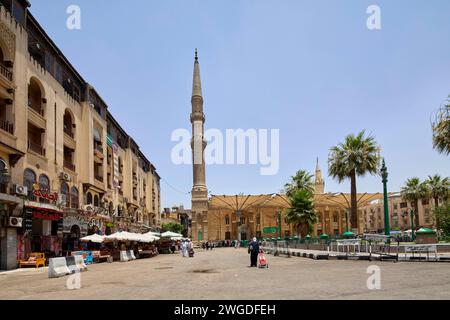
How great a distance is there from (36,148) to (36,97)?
12.8 ft

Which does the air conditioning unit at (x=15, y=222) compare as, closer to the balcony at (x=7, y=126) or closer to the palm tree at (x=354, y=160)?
the balcony at (x=7, y=126)

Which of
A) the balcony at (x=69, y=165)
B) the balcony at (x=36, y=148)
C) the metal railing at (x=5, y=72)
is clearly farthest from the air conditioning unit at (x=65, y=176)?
the metal railing at (x=5, y=72)

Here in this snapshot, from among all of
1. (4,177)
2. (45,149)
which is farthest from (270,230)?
(4,177)

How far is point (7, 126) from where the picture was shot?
84.6ft

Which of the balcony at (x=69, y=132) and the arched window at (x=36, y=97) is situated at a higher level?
the arched window at (x=36, y=97)

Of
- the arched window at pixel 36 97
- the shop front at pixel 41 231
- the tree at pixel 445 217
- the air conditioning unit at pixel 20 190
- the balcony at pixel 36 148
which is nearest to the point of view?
the air conditioning unit at pixel 20 190

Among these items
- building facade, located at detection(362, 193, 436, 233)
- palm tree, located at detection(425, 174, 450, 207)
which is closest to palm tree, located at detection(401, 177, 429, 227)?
palm tree, located at detection(425, 174, 450, 207)

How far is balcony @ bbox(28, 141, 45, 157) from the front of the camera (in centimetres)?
2947

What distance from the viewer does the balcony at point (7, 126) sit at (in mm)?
25275

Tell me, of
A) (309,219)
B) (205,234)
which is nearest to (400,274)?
(309,219)

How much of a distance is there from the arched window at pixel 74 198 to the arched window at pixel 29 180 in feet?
23.7

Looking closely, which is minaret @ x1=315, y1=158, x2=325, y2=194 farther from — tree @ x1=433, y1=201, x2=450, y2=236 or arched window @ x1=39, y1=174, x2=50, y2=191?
arched window @ x1=39, y1=174, x2=50, y2=191

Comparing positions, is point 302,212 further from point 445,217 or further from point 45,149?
point 45,149
